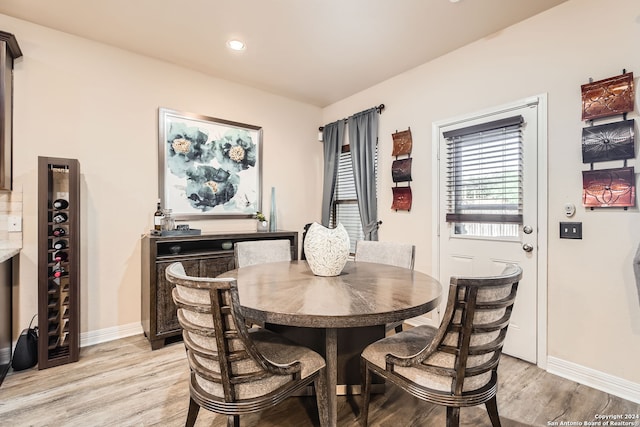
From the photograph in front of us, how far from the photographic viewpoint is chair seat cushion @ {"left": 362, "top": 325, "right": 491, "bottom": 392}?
52.6 inches

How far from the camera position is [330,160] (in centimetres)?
427

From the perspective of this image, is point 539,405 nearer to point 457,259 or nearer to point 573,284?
point 573,284

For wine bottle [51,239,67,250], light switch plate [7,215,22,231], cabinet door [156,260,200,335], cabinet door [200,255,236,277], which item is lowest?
cabinet door [156,260,200,335]

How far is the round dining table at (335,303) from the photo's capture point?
4.24 ft

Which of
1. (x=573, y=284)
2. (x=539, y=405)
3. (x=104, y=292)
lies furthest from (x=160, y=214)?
(x=573, y=284)

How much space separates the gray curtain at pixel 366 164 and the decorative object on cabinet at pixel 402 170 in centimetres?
27

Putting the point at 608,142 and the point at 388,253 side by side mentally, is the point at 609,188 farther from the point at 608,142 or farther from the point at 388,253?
the point at 388,253

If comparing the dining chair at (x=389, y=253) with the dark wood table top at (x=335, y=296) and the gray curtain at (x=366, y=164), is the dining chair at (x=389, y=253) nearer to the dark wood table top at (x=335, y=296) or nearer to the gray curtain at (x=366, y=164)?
the dark wood table top at (x=335, y=296)

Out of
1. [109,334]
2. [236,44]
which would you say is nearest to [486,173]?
[236,44]

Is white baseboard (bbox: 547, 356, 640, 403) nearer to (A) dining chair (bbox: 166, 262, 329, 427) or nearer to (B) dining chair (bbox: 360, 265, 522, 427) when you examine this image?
(B) dining chair (bbox: 360, 265, 522, 427)

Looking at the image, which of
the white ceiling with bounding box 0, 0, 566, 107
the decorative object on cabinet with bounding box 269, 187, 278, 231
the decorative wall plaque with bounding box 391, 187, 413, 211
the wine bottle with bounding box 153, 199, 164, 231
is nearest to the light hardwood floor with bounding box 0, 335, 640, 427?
the wine bottle with bounding box 153, 199, 164, 231

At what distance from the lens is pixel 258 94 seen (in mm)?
3881

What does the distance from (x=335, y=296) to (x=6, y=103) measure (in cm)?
288

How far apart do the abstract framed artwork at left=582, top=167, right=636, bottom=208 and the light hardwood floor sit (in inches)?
49.6
